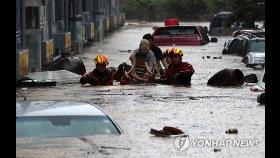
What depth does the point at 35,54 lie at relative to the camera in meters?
31.5

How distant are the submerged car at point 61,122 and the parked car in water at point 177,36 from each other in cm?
2814

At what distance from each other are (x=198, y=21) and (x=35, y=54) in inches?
2781

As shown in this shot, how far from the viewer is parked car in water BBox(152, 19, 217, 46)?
129ft

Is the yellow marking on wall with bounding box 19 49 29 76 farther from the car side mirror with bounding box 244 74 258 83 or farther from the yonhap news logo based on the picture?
the yonhap news logo

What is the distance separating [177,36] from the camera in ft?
131

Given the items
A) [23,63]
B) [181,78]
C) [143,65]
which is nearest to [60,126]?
[143,65]

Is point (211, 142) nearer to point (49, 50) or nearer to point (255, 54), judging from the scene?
point (255, 54)

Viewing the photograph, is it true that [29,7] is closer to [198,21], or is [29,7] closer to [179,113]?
[179,113]

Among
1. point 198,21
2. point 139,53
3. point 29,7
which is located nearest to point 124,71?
point 139,53

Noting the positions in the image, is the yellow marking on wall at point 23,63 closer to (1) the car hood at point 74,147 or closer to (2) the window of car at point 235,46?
(2) the window of car at point 235,46

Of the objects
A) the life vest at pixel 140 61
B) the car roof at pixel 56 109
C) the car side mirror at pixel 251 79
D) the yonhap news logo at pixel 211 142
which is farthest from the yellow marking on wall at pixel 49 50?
the car roof at pixel 56 109

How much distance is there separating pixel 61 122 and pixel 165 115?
23.7 ft
